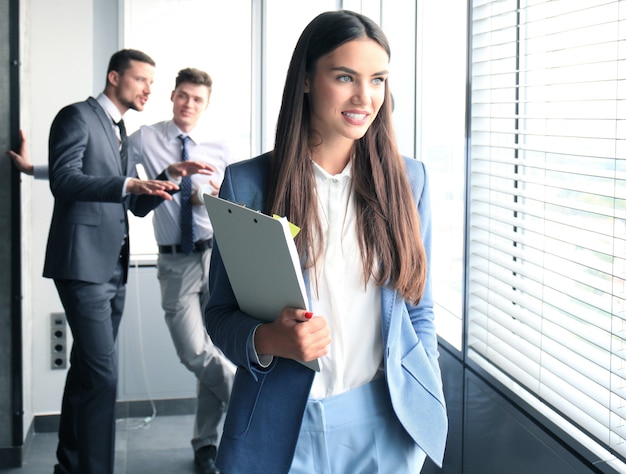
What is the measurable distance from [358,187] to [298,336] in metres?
0.38

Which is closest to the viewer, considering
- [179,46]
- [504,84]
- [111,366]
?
[504,84]

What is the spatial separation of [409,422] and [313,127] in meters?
0.63

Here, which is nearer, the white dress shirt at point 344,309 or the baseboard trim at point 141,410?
the white dress shirt at point 344,309

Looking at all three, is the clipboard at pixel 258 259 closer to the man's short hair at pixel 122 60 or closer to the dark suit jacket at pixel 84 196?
the dark suit jacket at pixel 84 196

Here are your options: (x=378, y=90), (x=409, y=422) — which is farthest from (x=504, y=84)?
(x=409, y=422)

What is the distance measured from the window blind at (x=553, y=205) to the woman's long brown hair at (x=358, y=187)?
16.2 inches

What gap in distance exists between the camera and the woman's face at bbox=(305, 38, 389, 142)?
1.61 m

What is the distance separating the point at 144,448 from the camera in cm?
Result: 400

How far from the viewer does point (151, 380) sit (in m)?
4.29

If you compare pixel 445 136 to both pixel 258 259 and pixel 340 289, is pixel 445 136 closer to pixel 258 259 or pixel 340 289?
pixel 340 289

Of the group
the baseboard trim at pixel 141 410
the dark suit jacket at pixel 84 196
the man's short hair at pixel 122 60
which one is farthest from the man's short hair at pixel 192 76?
the baseboard trim at pixel 141 410

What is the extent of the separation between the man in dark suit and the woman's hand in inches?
69.7

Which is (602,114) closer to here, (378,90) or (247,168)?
(378,90)

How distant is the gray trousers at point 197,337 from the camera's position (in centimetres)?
380
